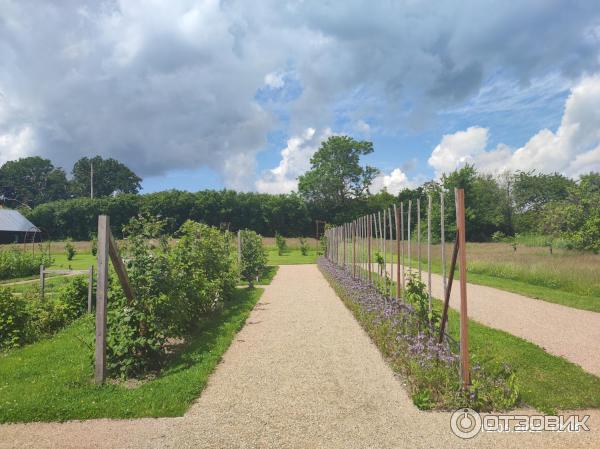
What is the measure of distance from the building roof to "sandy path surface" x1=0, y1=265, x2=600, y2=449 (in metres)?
45.0

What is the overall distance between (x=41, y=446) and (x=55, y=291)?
10849mm

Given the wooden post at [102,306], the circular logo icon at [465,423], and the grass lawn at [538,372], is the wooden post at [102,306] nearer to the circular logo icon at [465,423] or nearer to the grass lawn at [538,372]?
the circular logo icon at [465,423]

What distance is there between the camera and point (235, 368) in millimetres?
5332

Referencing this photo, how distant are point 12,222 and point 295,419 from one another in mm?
50862

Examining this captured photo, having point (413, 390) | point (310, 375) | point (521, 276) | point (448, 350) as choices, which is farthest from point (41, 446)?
point (521, 276)

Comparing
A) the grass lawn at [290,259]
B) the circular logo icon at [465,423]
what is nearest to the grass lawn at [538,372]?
the circular logo icon at [465,423]

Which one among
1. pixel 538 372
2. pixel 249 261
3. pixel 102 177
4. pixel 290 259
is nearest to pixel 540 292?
pixel 538 372

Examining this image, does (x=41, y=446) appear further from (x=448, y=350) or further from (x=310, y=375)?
(x=448, y=350)

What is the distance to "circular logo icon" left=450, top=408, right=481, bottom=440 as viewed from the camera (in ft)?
11.5

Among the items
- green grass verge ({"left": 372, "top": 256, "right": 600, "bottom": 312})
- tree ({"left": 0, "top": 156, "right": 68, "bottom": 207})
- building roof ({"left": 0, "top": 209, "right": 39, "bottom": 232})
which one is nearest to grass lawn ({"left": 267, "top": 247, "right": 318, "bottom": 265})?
green grass verge ({"left": 372, "top": 256, "right": 600, "bottom": 312})

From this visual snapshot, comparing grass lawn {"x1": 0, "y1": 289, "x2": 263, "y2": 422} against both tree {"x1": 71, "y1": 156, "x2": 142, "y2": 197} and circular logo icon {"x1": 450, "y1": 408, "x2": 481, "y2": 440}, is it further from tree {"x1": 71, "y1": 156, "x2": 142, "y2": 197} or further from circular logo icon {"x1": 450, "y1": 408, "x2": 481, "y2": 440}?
tree {"x1": 71, "y1": 156, "x2": 142, "y2": 197}

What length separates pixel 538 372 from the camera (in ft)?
16.4

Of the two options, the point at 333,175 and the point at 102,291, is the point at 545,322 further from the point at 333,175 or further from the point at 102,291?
the point at 333,175

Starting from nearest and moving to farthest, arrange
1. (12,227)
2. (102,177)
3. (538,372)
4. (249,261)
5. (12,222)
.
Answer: (538,372) < (249,261) < (12,227) < (12,222) < (102,177)
